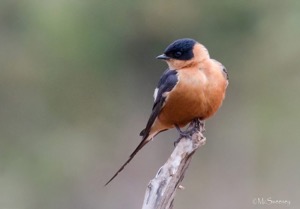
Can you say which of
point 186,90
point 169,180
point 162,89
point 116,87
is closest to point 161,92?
point 162,89

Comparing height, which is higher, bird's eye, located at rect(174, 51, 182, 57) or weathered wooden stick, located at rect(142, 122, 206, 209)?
bird's eye, located at rect(174, 51, 182, 57)

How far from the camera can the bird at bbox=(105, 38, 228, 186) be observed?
5641 mm

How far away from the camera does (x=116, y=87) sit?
43.7 ft

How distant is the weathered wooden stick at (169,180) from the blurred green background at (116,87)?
575 cm

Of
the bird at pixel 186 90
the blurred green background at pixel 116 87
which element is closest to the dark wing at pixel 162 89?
the bird at pixel 186 90

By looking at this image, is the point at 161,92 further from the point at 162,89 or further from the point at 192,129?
the point at 192,129

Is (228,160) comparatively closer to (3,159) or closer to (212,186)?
(212,186)

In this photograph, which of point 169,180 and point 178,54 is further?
point 178,54

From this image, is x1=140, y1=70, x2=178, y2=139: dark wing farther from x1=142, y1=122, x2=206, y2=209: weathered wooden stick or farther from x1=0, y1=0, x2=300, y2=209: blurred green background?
x1=0, y1=0, x2=300, y2=209: blurred green background

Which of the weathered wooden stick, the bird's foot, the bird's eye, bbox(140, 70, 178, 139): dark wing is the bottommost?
the weathered wooden stick

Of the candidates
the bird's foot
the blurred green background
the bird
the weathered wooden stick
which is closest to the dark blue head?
the bird

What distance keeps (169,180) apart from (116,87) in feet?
27.4

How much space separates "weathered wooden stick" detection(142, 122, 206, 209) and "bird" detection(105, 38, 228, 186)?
0.79 ft

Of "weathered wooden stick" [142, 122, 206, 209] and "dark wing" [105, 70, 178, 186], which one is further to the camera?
"dark wing" [105, 70, 178, 186]
